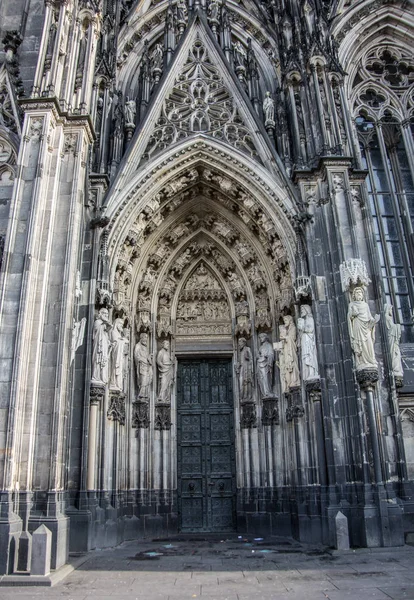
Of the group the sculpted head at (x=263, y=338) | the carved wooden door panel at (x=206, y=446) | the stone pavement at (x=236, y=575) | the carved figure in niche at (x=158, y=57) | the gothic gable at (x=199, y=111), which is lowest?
the stone pavement at (x=236, y=575)

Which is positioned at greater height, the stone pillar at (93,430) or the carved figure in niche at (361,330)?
the carved figure in niche at (361,330)

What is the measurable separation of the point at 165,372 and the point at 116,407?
2.37 m

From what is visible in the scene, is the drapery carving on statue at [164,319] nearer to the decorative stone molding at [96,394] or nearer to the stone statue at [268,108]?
the decorative stone molding at [96,394]

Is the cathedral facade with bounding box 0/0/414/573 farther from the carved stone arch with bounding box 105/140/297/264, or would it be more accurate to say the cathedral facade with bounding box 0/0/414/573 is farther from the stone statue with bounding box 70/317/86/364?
the stone statue with bounding box 70/317/86/364

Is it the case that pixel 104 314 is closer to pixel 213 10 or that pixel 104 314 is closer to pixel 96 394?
pixel 96 394

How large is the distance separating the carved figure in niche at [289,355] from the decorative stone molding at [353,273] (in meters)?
1.96

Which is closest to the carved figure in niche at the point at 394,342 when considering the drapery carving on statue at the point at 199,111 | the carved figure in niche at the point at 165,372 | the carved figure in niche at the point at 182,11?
the drapery carving on statue at the point at 199,111

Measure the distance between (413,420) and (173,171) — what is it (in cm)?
896

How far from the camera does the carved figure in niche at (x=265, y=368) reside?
46.0 ft

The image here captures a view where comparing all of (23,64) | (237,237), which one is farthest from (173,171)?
→ (23,64)

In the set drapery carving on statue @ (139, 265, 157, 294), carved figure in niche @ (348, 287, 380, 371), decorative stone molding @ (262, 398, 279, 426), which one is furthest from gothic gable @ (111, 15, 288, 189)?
decorative stone molding @ (262, 398, 279, 426)

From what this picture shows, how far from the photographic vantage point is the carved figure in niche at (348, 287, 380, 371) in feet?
36.9

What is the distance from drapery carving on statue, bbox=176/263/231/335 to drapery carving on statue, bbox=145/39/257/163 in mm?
4103

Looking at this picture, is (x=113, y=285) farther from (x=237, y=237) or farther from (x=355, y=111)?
(x=355, y=111)
